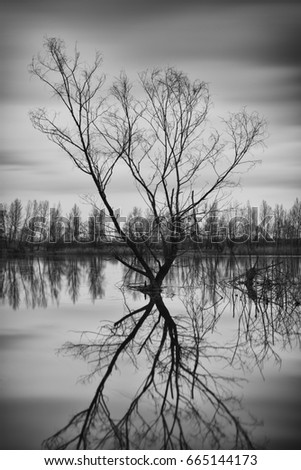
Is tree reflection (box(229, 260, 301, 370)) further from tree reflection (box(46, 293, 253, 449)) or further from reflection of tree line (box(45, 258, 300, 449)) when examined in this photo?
tree reflection (box(46, 293, 253, 449))

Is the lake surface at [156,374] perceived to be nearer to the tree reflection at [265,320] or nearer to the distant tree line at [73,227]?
the tree reflection at [265,320]

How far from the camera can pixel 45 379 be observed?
523cm

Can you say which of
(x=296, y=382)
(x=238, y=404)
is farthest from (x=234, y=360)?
(x=238, y=404)

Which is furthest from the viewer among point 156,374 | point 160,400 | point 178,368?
point 178,368

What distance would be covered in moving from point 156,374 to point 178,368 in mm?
321

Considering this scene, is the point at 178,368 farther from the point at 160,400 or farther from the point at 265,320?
the point at 265,320

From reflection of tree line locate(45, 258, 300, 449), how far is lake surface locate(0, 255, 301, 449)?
0.05 ft

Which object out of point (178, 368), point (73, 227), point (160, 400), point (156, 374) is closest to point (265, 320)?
point (178, 368)

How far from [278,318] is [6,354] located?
442 centimetres

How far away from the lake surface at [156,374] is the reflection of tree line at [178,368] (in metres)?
0.01

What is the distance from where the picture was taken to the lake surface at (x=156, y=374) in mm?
3840

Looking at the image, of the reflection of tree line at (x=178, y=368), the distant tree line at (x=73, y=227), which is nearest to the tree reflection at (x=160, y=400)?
the reflection of tree line at (x=178, y=368)

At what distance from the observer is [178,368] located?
5562 millimetres

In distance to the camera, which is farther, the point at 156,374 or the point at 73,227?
the point at 73,227
